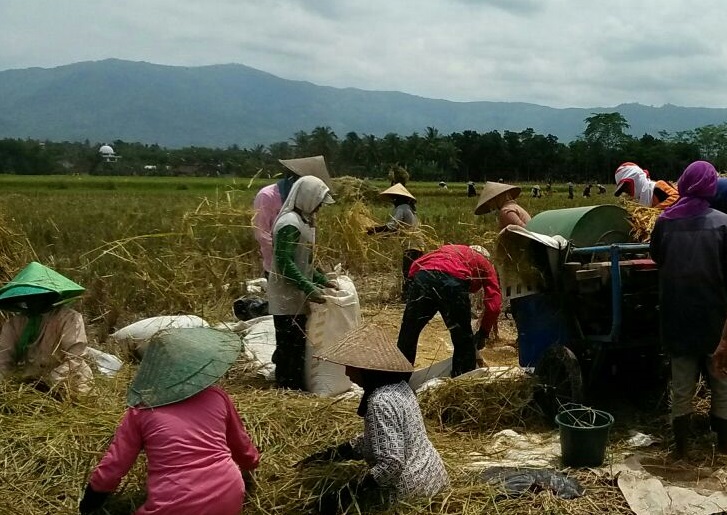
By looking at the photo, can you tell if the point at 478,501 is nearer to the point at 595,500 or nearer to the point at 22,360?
the point at 595,500

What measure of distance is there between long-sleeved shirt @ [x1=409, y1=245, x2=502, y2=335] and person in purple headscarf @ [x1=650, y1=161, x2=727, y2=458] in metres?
1.14

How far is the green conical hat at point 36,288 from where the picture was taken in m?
3.77

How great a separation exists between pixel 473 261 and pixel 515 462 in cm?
145

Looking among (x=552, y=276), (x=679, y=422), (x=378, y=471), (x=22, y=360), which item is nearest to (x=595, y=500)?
(x=679, y=422)

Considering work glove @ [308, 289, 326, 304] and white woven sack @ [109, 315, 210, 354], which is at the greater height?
work glove @ [308, 289, 326, 304]

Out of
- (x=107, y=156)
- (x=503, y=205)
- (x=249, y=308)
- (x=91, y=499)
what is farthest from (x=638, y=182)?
(x=107, y=156)

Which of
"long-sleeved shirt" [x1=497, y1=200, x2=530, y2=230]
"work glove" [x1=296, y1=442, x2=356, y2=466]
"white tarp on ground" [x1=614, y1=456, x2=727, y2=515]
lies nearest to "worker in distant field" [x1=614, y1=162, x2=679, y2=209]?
"long-sleeved shirt" [x1=497, y1=200, x2=530, y2=230]

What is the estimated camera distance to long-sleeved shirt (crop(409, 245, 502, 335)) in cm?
465

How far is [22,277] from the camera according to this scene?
3.87 metres

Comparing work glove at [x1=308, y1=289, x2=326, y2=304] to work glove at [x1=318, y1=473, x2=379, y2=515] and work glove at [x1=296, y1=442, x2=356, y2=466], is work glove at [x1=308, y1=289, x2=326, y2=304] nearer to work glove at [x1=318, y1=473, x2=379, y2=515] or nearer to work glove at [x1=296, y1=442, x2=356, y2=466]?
work glove at [x1=296, y1=442, x2=356, y2=466]

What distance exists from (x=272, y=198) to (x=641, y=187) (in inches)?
121

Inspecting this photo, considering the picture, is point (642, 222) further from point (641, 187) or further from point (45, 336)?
point (45, 336)

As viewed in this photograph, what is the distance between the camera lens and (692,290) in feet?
12.1

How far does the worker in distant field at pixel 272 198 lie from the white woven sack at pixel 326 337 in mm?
909
